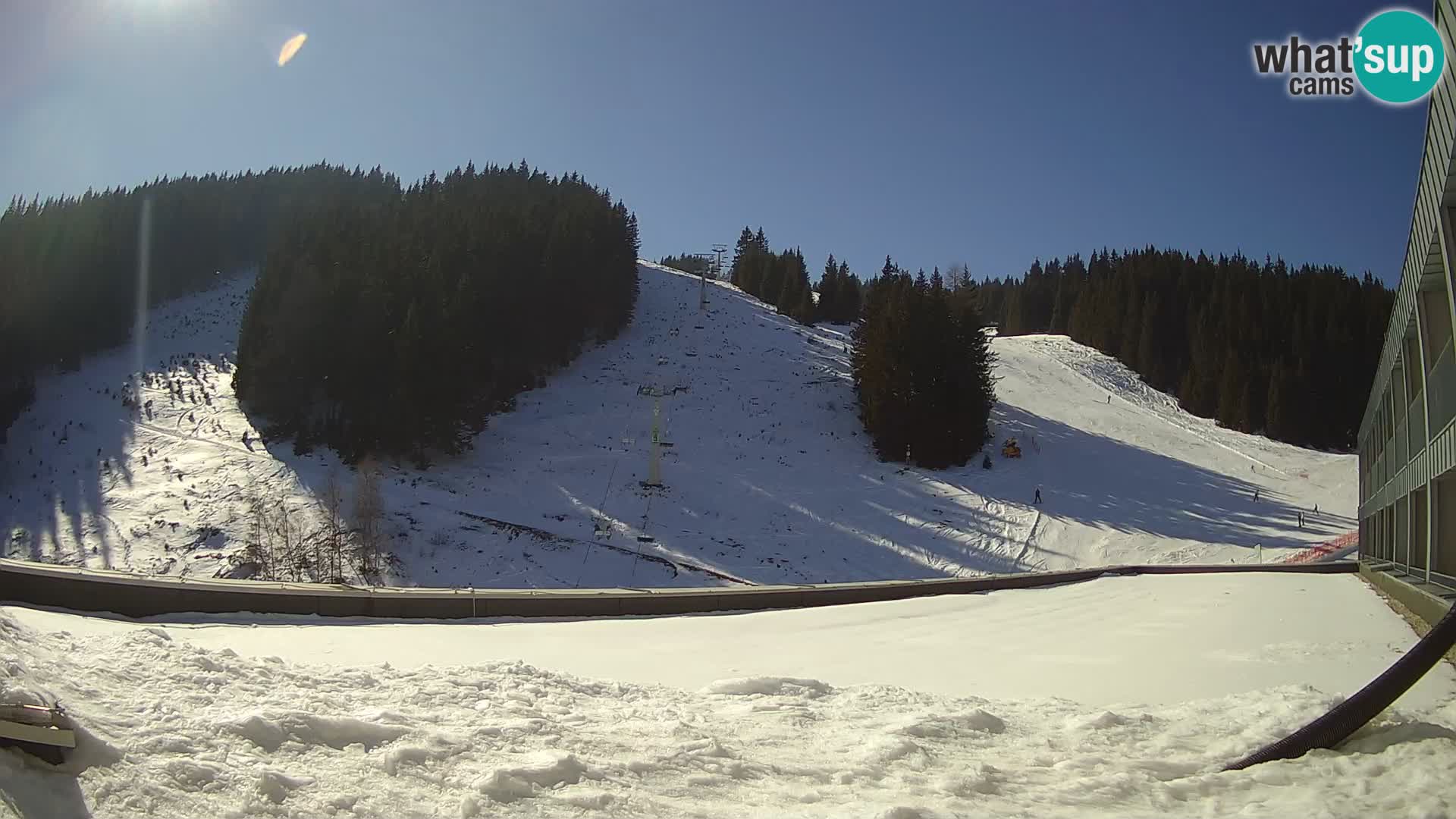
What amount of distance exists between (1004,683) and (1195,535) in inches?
950

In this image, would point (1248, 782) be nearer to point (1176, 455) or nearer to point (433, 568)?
point (433, 568)

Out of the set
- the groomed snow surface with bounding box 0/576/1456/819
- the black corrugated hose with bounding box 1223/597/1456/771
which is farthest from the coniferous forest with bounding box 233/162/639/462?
the black corrugated hose with bounding box 1223/597/1456/771

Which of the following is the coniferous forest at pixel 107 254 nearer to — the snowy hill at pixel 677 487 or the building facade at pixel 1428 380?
the snowy hill at pixel 677 487

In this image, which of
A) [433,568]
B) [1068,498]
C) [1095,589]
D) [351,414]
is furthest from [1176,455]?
[351,414]

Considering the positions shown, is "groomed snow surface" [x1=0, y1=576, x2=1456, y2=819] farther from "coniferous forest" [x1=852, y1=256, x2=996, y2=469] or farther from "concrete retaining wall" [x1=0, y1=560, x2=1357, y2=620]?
"coniferous forest" [x1=852, y1=256, x2=996, y2=469]

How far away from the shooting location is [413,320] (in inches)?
1299

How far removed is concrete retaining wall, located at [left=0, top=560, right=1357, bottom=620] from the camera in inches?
336

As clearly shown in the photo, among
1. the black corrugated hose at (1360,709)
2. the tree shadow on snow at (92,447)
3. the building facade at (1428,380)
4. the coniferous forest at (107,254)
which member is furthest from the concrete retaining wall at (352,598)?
the coniferous forest at (107,254)

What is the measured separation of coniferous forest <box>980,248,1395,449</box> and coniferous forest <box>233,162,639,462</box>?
23.3 m

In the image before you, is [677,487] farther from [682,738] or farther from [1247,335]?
[1247,335]

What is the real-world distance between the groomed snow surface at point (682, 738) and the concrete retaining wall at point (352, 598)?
1.73m

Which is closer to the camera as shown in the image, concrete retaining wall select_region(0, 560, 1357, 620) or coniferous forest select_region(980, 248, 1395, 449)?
concrete retaining wall select_region(0, 560, 1357, 620)

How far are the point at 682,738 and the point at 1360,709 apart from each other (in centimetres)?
320

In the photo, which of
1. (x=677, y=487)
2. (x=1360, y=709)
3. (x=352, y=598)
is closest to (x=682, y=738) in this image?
(x=1360, y=709)
